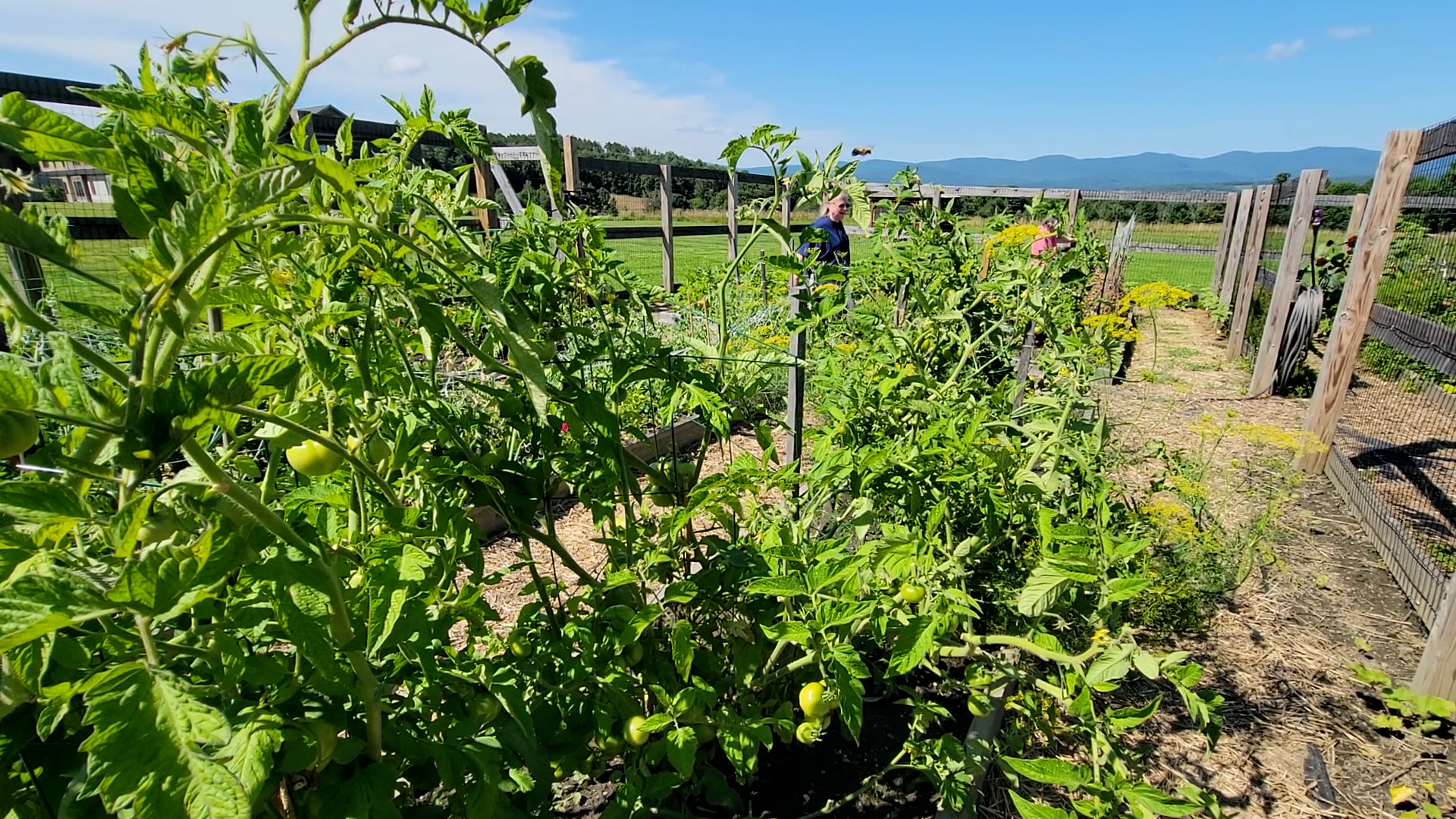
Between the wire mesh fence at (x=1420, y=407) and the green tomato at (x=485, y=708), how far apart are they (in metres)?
3.68

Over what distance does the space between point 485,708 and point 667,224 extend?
6.57m

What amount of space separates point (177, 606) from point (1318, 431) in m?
5.69

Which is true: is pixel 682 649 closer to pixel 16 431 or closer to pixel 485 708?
pixel 485 708

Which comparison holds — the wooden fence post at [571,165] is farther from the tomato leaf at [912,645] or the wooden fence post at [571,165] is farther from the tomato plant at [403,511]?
the tomato leaf at [912,645]

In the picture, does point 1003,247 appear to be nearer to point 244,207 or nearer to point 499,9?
point 499,9

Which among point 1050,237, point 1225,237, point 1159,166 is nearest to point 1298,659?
point 1050,237

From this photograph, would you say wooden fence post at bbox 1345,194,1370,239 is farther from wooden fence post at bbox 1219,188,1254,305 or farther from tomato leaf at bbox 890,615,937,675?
tomato leaf at bbox 890,615,937,675

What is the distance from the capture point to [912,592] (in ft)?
4.22

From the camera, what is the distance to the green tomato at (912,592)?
1286 mm

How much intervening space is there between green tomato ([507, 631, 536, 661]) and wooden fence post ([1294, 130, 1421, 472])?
475 cm

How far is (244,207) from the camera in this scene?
0.50 m

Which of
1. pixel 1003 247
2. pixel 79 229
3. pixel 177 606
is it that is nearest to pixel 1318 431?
pixel 1003 247

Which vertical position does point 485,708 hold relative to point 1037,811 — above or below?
above

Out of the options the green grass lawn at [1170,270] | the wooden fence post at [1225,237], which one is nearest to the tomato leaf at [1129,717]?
the wooden fence post at [1225,237]
